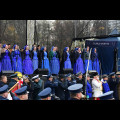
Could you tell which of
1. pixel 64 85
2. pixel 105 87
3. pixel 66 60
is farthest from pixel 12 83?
pixel 66 60

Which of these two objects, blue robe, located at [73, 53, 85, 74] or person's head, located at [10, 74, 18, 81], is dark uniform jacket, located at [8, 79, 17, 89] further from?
blue robe, located at [73, 53, 85, 74]

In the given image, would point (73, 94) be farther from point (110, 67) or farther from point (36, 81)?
point (110, 67)

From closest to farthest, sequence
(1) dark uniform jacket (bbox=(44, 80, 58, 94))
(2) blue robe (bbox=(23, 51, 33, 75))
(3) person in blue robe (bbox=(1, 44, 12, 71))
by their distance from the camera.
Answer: (1) dark uniform jacket (bbox=(44, 80, 58, 94))
(3) person in blue robe (bbox=(1, 44, 12, 71))
(2) blue robe (bbox=(23, 51, 33, 75))

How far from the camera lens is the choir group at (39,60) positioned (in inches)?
482

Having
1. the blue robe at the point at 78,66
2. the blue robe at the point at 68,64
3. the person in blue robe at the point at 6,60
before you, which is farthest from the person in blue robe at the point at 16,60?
the blue robe at the point at 78,66

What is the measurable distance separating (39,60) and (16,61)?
1.10 metres

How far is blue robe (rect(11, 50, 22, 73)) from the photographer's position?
1232cm

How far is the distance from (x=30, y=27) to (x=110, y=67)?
4552 mm

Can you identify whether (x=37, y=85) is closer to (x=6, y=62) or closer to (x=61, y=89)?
(x=61, y=89)

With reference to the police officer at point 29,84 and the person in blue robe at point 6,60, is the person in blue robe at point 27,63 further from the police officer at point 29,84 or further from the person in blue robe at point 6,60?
the police officer at point 29,84

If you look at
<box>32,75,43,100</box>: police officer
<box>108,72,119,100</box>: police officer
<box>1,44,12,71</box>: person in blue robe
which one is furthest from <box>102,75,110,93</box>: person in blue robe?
<box>1,44,12,71</box>: person in blue robe

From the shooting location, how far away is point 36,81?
10109 millimetres

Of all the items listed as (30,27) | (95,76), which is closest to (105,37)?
(30,27)

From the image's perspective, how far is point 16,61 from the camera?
12.4 metres
